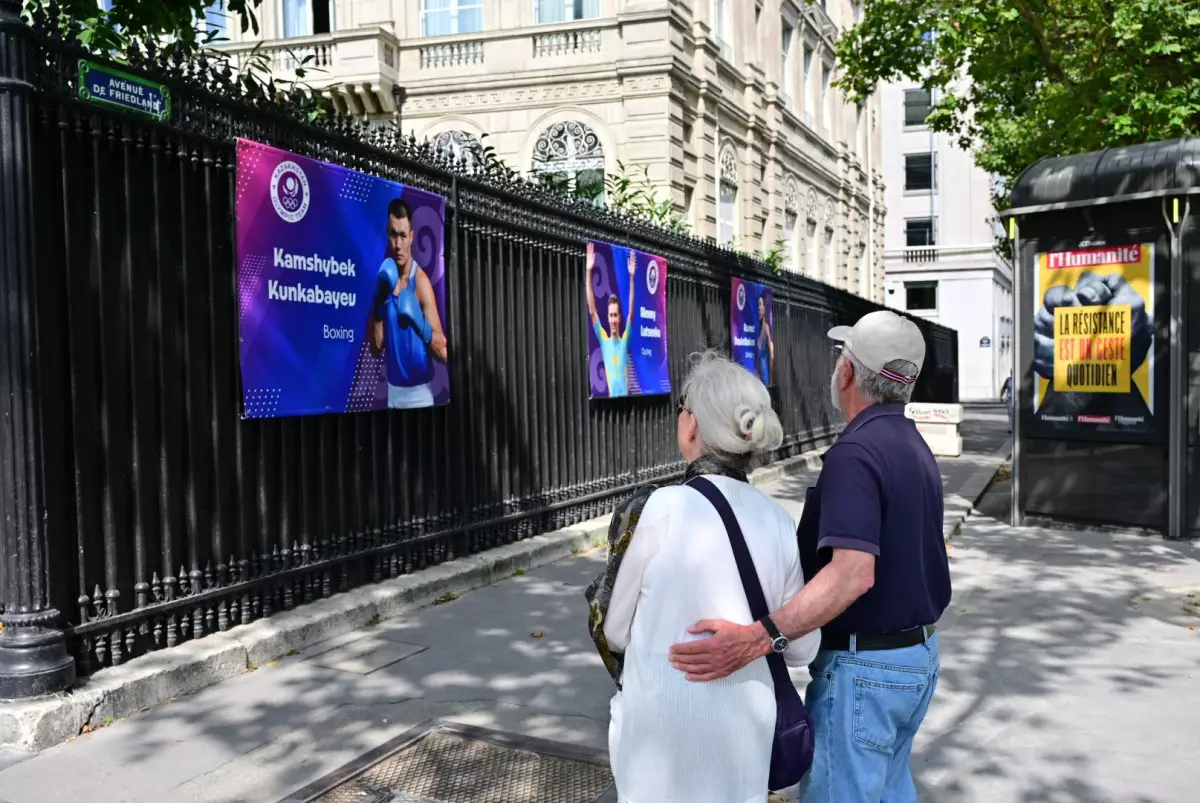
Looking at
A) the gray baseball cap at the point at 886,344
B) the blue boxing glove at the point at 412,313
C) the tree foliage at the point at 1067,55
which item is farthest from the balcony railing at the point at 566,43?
the gray baseball cap at the point at 886,344

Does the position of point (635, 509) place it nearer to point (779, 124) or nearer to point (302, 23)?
point (302, 23)

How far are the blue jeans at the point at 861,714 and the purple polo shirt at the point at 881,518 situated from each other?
88 mm

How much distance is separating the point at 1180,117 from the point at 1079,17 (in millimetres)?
2295

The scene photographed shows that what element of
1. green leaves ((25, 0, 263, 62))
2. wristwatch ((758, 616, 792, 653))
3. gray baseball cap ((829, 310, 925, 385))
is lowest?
wristwatch ((758, 616, 792, 653))

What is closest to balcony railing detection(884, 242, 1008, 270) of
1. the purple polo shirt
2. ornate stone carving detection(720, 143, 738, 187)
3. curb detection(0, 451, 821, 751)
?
ornate stone carving detection(720, 143, 738, 187)

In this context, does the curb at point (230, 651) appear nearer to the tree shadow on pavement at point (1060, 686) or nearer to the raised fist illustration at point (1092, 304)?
the tree shadow on pavement at point (1060, 686)

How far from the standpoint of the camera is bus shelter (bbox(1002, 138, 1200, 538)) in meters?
9.27

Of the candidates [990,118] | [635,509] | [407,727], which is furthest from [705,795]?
[990,118]

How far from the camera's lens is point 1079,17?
44.5 feet

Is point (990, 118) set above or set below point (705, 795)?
above

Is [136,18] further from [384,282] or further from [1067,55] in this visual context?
[1067,55]

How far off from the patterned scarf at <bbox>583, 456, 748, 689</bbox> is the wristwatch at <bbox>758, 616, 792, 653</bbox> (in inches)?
13.9

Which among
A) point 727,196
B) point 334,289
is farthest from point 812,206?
point 334,289

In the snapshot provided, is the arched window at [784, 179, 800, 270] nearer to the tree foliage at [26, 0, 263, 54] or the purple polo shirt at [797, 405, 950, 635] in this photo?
the tree foliage at [26, 0, 263, 54]
